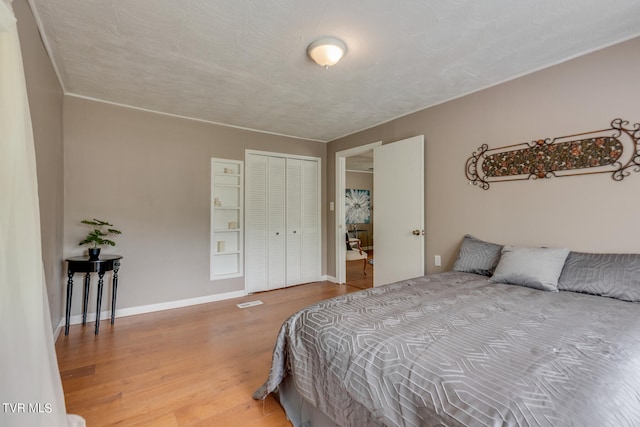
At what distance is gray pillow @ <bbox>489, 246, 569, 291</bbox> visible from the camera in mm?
2008

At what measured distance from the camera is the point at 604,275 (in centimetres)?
186

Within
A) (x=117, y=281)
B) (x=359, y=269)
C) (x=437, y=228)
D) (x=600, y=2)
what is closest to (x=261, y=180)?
(x=117, y=281)

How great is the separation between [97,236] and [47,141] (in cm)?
106

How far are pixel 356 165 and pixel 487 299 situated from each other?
19.3 ft

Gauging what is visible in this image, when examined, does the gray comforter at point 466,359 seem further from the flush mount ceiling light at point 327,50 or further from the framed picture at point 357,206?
the framed picture at point 357,206

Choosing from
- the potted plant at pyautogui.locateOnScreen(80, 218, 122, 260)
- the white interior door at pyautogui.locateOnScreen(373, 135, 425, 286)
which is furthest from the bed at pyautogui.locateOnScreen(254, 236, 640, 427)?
the potted plant at pyautogui.locateOnScreen(80, 218, 122, 260)

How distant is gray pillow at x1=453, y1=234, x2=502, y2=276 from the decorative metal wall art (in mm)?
555

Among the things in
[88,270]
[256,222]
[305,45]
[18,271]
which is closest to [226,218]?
[256,222]

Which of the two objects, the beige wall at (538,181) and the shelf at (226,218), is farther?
the shelf at (226,218)

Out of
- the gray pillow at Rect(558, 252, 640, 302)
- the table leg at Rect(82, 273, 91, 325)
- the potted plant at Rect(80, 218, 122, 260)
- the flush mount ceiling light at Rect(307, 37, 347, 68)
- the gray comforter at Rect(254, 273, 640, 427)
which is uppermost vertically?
the flush mount ceiling light at Rect(307, 37, 347, 68)

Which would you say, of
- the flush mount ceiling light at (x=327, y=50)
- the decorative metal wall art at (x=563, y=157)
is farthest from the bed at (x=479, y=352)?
the flush mount ceiling light at (x=327, y=50)

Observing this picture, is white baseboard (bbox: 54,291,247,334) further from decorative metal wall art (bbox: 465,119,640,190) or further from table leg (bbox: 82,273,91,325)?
decorative metal wall art (bbox: 465,119,640,190)

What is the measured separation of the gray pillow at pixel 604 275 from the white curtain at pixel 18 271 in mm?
2861

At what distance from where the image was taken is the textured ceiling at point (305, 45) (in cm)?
171
